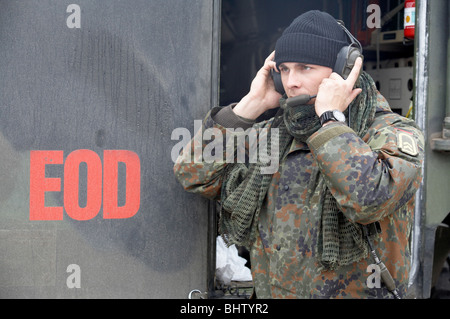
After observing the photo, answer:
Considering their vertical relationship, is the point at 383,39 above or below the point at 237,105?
above

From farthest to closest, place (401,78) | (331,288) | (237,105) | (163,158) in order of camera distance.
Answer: (401,78) < (163,158) < (237,105) < (331,288)

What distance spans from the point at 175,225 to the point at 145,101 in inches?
20.8

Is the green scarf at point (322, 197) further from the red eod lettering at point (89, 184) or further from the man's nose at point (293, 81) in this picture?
the red eod lettering at point (89, 184)

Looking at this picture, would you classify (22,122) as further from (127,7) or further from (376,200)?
(376,200)

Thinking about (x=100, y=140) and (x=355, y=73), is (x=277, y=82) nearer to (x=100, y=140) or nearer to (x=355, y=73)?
(x=355, y=73)

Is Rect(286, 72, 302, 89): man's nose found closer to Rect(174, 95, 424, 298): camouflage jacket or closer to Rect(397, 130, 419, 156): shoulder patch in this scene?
Rect(174, 95, 424, 298): camouflage jacket

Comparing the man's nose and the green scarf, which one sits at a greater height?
the man's nose

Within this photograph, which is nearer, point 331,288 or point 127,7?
point 331,288

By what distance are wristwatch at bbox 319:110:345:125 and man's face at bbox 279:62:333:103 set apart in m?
0.17

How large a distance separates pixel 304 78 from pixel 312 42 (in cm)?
13

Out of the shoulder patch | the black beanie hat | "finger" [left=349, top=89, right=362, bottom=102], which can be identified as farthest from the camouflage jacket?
the black beanie hat

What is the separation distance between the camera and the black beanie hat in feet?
6.52

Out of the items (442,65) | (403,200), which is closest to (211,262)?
(403,200)

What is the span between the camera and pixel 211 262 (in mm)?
2393
